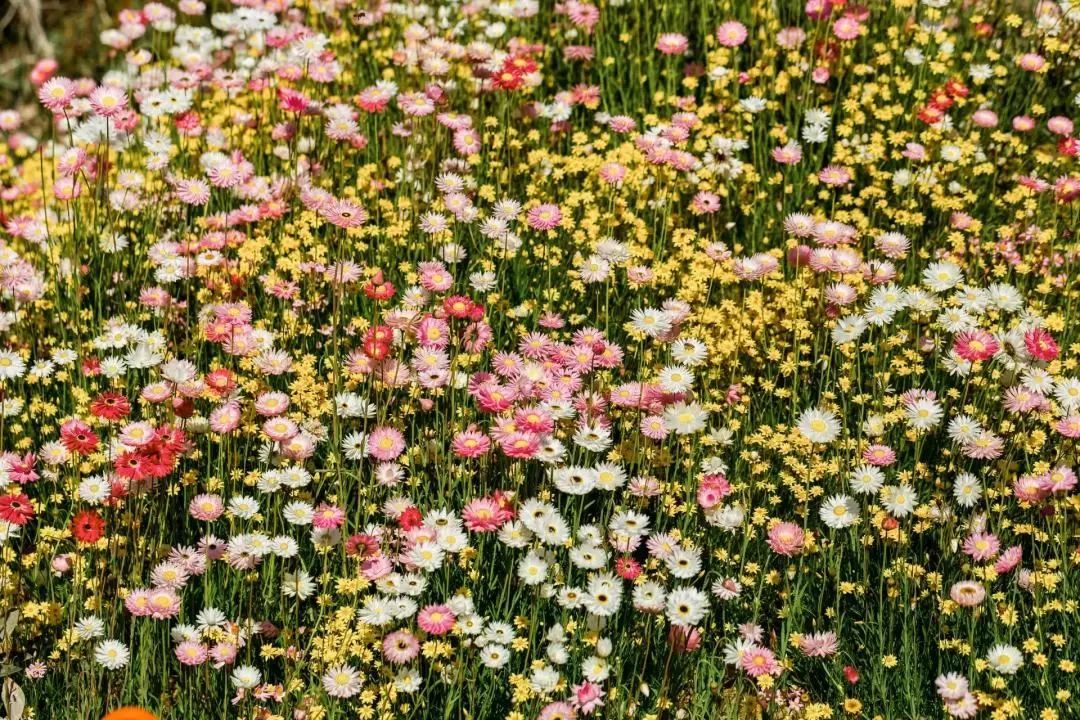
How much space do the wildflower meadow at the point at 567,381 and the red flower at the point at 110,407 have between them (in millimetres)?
12

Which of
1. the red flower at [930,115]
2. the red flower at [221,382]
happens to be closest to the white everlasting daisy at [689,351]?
the red flower at [221,382]

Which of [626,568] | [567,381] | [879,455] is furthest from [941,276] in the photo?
[626,568]

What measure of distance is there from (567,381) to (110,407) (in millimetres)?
1030

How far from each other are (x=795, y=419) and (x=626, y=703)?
96 centimetres

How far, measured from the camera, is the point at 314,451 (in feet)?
10.1

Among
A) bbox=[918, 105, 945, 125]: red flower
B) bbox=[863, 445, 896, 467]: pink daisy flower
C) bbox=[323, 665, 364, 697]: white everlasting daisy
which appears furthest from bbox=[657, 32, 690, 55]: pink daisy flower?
bbox=[323, 665, 364, 697]: white everlasting daisy

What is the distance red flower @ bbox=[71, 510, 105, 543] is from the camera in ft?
8.95

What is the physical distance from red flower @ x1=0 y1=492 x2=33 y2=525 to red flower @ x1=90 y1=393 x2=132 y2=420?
0.83 feet

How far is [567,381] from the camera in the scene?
2980 mm

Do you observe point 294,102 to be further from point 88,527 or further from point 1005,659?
point 1005,659

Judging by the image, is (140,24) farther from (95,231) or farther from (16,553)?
(16,553)

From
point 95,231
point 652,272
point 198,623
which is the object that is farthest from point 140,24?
point 198,623

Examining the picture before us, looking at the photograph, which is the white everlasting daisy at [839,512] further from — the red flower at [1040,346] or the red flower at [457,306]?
the red flower at [457,306]

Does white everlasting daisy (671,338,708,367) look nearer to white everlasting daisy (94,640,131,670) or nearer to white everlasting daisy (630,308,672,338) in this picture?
white everlasting daisy (630,308,672,338)
